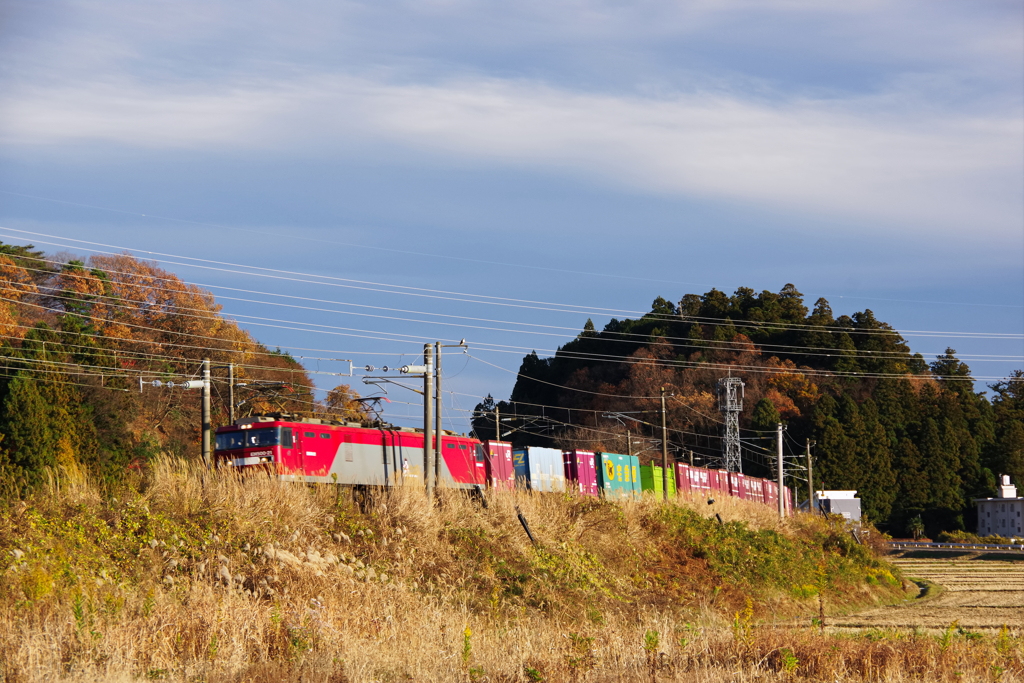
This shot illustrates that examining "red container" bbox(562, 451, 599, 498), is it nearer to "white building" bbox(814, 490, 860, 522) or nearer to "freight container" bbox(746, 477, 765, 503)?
"freight container" bbox(746, 477, 765, 503)

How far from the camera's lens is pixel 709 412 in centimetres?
8244

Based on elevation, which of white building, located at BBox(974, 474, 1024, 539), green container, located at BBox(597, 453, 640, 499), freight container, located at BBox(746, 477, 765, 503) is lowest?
white building, located at BBox(974, 474, 1024, 539)

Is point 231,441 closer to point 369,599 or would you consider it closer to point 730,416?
point 369,599

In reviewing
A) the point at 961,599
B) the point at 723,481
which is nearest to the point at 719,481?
the point at 723,481

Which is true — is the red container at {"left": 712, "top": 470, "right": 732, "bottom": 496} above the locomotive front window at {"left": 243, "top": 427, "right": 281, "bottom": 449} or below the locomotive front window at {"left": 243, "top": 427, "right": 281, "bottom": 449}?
below

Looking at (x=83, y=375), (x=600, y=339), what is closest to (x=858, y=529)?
Result: (x=83, y=375)

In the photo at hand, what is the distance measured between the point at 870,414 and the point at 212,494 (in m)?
78.9

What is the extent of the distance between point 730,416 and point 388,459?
4795 centimetres

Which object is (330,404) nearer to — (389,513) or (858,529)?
(858,529)

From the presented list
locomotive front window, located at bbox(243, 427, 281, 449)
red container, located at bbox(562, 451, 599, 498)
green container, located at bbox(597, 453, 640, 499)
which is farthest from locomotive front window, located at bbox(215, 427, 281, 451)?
green container, located at bbox(597, 453, 640, 499)

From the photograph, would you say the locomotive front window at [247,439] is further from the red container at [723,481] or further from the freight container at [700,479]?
Result: the red container at [723,481]

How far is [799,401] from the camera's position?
294ft

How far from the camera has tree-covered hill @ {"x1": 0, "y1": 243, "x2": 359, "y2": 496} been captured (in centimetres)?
3681

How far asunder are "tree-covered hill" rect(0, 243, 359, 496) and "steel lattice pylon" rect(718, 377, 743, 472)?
29.1 metres
